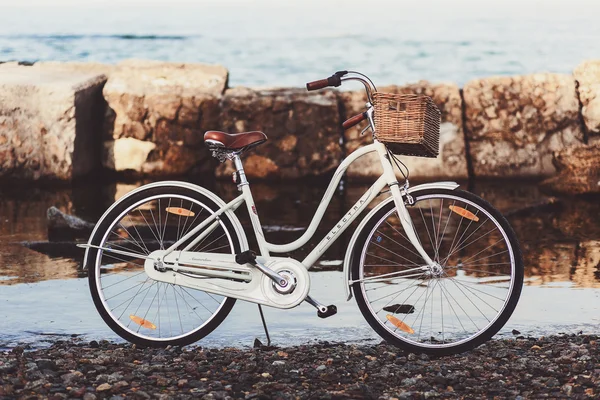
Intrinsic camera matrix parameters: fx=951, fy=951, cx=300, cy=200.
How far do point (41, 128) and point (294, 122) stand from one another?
2.64 m

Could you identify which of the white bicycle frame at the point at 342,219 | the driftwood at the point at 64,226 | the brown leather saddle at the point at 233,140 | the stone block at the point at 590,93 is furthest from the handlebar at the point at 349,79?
the stone block at the point at 590,93

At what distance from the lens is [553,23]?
130 ft

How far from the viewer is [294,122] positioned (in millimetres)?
10219

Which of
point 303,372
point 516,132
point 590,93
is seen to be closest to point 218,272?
point 303,372

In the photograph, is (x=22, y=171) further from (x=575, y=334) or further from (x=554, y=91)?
(x=575, y=334)

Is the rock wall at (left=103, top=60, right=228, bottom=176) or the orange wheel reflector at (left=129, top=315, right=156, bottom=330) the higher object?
the rock wall at (left=103, top=60, right=228, bottom=176)

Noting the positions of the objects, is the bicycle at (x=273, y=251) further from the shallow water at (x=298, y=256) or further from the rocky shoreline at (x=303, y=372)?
the shallow water at (x=298, y=256)

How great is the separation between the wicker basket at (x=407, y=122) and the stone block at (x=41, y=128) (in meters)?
6.14

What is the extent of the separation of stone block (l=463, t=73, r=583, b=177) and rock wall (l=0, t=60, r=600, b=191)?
11mm

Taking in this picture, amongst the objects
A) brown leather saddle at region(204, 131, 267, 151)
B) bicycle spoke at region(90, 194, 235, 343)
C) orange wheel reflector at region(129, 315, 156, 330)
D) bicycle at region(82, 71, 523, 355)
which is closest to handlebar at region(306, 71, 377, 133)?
bicycle at region(82, 71, 523, 355)

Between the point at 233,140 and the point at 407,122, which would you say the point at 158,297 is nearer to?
the point at 233,140

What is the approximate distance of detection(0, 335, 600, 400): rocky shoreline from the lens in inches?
150

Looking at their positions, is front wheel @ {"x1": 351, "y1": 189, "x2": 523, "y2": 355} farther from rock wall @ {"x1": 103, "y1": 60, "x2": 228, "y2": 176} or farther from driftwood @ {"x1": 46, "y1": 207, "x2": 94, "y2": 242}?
rock wall @ {"x1": 103, "y1": 60, "x2": 228, "y2": 176}

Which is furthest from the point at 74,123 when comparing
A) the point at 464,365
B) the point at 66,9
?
the point at 66,9
